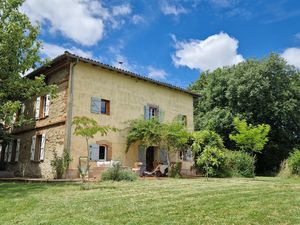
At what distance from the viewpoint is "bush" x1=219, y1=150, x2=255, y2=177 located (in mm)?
18945

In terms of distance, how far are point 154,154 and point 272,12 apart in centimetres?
1136

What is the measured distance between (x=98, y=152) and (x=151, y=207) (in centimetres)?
1023

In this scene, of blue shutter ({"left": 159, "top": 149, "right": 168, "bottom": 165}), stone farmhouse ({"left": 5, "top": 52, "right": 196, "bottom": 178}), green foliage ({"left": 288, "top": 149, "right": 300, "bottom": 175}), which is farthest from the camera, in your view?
blue shutter ({"left": 159, "top": 149, "right": 168, "bottom": 165})

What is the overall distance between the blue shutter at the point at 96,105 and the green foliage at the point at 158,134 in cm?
225

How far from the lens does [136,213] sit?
6.57 meters

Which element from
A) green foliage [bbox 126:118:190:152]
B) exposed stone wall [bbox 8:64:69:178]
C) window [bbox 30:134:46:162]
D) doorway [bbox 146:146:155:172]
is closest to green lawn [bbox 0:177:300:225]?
exposed stone wall [bbox 8:64:69:178]

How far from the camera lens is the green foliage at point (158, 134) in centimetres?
1734

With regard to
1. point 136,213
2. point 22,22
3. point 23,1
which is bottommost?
point 136,213

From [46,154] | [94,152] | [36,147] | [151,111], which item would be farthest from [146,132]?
[36,147]

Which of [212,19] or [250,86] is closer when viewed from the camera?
[212,19]

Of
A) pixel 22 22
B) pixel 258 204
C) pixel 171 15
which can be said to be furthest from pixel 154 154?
pixel 258 204

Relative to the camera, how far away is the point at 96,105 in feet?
56.9

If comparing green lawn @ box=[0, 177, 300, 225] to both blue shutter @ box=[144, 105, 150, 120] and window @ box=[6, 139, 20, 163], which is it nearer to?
blue shutter @ box=[144, 105, 150, 120]

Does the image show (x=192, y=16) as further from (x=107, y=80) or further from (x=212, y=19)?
(x=107, y=80)
